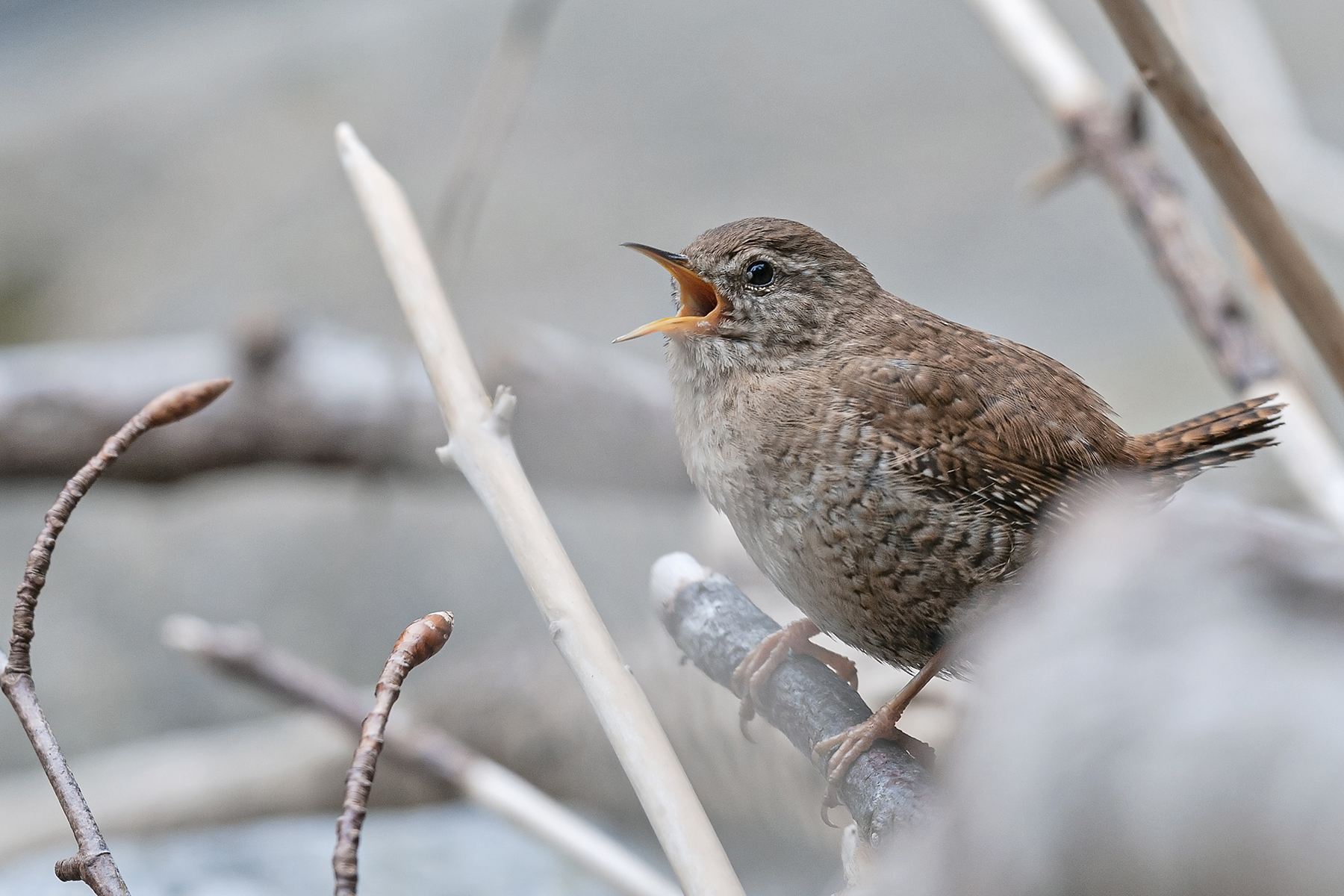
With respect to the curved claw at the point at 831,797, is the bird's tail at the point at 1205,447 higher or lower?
higher

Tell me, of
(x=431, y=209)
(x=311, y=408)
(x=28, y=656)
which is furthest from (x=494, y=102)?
(x=431, y=209)

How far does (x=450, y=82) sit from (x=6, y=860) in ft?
11.9

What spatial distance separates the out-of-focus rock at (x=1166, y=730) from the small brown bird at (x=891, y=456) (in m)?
0.40

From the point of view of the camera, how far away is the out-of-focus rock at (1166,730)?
12.9 inches

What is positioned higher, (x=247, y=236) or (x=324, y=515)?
(x=247, y=236)

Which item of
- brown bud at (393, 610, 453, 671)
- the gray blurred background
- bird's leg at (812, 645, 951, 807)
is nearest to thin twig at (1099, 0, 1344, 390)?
bird's leg at (812, 645, 951, 807)

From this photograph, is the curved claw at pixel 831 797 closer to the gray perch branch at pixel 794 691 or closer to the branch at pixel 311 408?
the gray perch branch at pixel 794 691

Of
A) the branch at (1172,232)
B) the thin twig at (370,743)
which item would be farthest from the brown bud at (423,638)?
the branch at (1172,232)

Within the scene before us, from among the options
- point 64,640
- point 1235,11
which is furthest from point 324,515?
point 1235,11

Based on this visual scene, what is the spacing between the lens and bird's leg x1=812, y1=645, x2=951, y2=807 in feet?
2.61

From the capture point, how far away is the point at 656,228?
4.33 metres

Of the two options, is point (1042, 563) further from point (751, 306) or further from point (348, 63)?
point (348, 63)

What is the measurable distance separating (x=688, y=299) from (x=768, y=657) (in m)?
0.31

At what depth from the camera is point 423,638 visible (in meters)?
0.56
